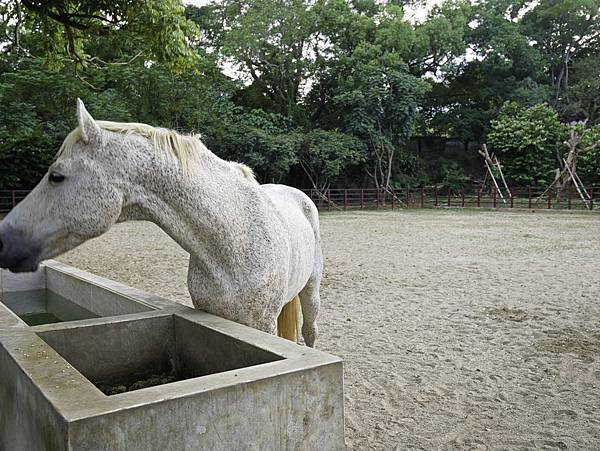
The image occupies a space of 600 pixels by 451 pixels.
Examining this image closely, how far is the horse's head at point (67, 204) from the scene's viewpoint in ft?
6.13

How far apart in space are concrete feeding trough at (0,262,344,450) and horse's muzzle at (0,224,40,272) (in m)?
0.27

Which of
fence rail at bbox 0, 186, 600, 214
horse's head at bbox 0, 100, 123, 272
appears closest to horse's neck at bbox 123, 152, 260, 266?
horse's head at bbox 0, 100, 123, 272

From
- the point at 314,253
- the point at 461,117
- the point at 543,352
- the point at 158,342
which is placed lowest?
the point at 543,352

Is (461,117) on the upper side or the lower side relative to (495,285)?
upper

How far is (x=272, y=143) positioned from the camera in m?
23.1

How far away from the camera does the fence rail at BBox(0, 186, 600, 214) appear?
21734 millimetres

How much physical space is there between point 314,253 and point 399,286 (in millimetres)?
3833

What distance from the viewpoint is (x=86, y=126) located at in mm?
1861

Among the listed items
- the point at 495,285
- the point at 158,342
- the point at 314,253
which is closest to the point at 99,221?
the point at 158,342

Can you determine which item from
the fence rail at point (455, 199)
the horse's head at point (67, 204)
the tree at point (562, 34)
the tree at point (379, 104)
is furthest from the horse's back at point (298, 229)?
the tree at point (562, 34)

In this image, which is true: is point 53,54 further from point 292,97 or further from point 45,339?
point 292,97

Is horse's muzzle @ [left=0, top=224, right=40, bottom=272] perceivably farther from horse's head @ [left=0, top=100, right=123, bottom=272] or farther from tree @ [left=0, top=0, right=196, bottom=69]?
tree @ [left=0, top=0, right=196, bottom=69]

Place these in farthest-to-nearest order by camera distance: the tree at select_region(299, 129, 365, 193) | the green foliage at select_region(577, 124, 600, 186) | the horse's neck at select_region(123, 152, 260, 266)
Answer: the tree at select_region(299, 129, 365, 193) → the green foliage at select_region(577, 124, 600, 186) → the horse's neck at select_region(123, 152, 260, 266)

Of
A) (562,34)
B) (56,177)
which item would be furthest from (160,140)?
(562,34)
